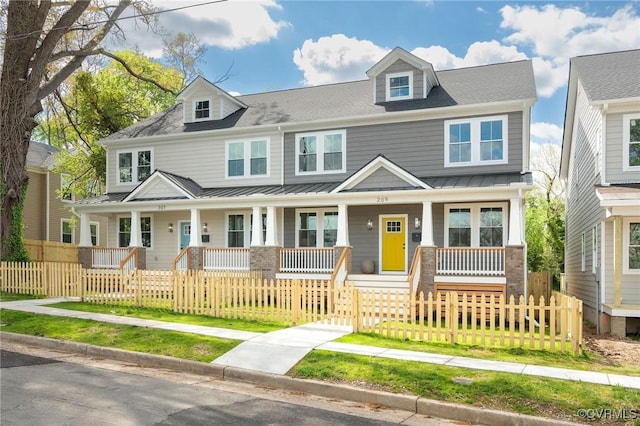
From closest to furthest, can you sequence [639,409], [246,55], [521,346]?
[639,409] < [521,346] < [246,55]

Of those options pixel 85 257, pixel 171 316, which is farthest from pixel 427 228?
pixel 85 257

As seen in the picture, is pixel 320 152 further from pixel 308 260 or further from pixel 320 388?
pixel 320 388

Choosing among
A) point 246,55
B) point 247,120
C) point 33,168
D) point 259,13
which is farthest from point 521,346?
point 33,168

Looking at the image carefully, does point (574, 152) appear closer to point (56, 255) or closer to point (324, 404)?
point (324, 404)

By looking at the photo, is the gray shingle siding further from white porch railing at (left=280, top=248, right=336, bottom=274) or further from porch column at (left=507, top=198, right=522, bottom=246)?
white porch railing at (left=280, top=248, right=336, bottom=274)

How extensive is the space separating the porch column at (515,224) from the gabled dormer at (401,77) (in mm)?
6153

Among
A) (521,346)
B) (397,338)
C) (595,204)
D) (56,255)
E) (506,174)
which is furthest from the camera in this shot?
(56,255)

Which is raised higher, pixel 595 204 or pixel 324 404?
pixel 595 204

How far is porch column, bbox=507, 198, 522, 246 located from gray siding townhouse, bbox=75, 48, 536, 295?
1.2 inches

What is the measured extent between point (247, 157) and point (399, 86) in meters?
6.82

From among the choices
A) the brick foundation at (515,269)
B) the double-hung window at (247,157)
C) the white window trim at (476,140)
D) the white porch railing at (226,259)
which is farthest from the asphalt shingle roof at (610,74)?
the white porch railing at (226,259)

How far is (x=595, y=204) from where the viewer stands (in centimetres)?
1664

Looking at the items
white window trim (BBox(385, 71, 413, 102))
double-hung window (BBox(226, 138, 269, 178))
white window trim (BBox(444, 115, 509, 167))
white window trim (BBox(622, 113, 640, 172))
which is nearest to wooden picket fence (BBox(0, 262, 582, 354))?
white window trim (BBox(622, 113, 640, 172))

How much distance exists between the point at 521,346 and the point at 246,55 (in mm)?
23308
